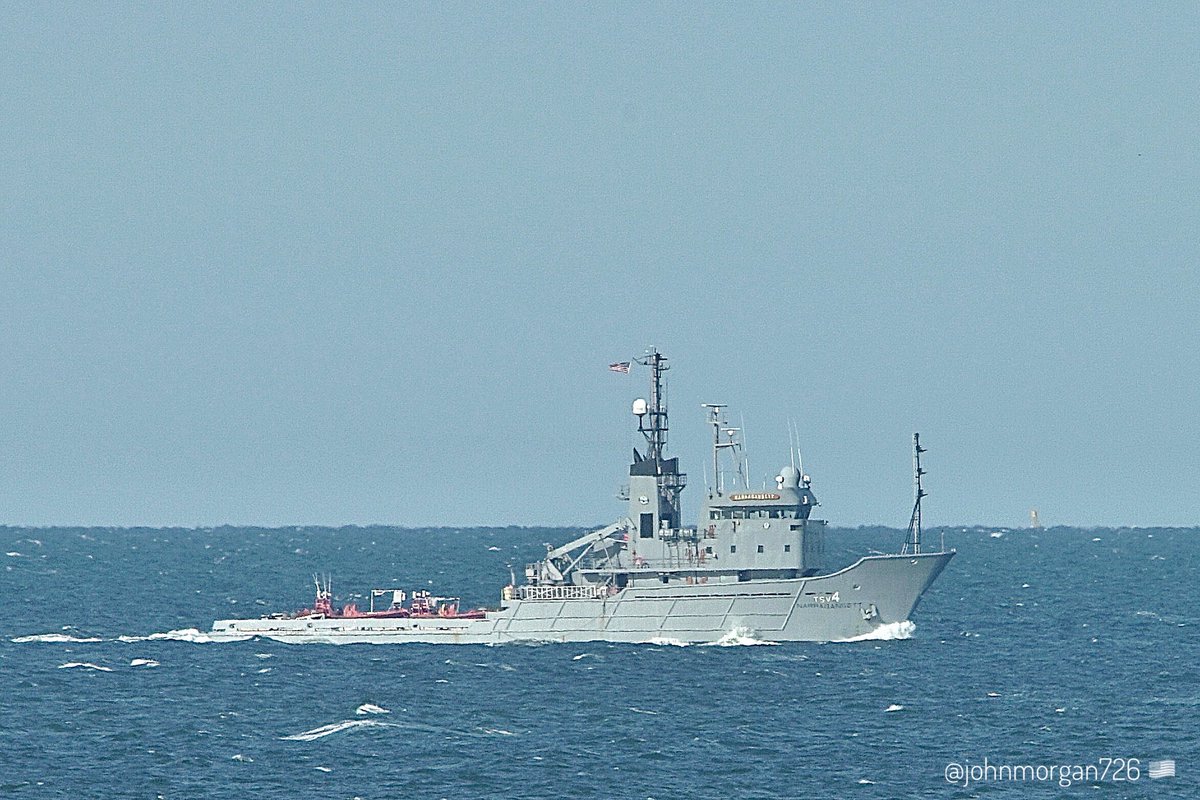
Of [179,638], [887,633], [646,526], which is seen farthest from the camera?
[179,638]

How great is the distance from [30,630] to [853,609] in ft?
126

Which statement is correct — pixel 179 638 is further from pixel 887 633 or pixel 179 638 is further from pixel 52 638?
pixel 887 633

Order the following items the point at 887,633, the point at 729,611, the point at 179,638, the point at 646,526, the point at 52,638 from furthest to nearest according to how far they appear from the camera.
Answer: the point at 52,638, the point at 179,638, the point at 887,633, the point at 646,526, the point at 729,611

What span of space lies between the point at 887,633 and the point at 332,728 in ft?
82.5

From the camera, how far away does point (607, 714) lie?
61438 millimetres

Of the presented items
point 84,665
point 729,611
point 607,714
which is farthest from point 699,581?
point 84,665

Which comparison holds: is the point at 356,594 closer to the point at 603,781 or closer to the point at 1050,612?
the point at 1050,612

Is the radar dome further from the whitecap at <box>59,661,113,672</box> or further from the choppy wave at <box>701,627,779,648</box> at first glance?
the whitecap at <box>59,661,113,672</box>

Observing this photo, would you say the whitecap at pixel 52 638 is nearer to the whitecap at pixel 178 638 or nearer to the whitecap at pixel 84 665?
the whitecap at pixel 178 638

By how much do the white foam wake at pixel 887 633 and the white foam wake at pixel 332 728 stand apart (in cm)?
2148

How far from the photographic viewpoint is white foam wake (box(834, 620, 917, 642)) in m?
75.2

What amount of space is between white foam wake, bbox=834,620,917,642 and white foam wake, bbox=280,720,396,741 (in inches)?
846

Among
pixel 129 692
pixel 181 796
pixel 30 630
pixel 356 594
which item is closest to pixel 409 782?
pixel 181 796

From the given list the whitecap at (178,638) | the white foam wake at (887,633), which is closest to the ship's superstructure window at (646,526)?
the white foam wake at (887,633)
